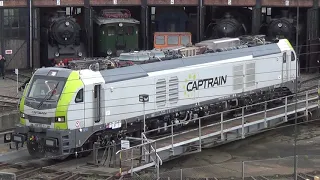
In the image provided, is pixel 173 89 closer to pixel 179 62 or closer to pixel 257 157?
pixel 179 62

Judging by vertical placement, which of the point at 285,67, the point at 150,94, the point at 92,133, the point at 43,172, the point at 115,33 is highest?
the point at 115,33

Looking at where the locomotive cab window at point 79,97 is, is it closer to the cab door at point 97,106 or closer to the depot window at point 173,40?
the cab door at point 97,106

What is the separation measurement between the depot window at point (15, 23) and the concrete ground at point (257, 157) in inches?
715

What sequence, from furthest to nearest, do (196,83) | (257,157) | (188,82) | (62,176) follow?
(257,157) < (196,83) < (188,82) < (62,176)

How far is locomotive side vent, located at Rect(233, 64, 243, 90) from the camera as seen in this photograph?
29188mm

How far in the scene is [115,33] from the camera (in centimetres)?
4244

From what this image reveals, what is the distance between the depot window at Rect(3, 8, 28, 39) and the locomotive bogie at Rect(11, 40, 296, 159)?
56.8 feet

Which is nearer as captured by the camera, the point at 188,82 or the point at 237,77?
the point at 188,82

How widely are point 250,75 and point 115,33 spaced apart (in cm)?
1466

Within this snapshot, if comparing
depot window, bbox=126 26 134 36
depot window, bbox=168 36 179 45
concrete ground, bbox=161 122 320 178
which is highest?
depot window, bbox=126 26 134 36

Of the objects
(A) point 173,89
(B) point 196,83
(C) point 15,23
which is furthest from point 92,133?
(C) point 15,23

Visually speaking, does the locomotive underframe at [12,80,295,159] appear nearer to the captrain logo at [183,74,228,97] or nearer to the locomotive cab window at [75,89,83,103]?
the captrain logo at [183,74,228,97]

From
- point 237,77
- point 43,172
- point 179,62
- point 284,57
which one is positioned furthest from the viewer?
point 284,57

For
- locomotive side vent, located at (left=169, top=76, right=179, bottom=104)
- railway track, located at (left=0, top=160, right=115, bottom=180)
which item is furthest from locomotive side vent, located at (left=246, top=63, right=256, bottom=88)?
railway track, located at (left=0, top=160, right=115, bottom=180)
